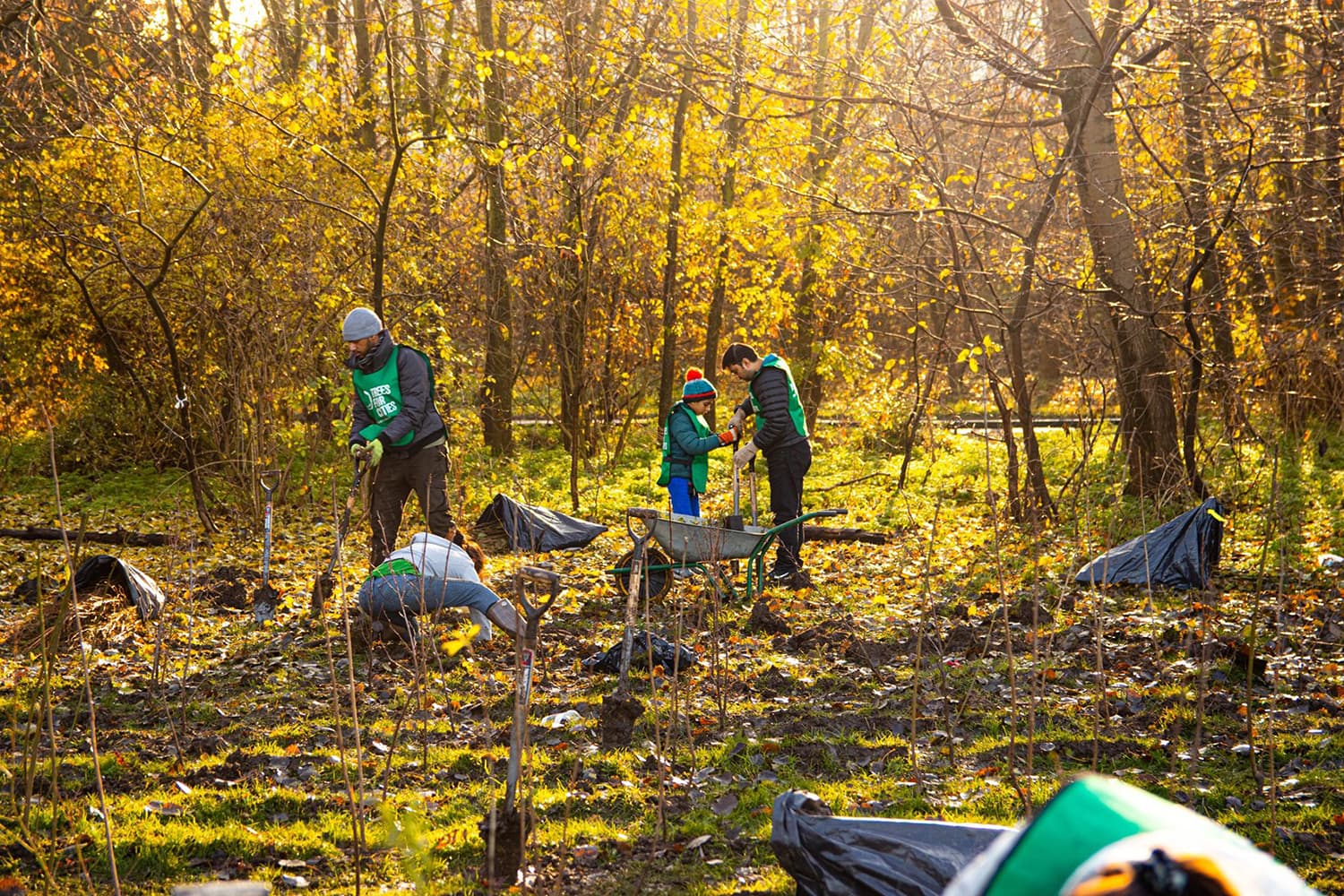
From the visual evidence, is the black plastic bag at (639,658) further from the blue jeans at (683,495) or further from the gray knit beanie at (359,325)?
the gray knit beanie at (359,325)

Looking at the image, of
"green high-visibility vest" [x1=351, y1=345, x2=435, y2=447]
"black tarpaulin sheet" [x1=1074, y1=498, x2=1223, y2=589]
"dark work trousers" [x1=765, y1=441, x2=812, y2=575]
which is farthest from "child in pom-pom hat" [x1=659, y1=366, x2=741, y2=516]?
"black tarpaulin sheet" [x1=1074, y1=498, x2=1223, y2=589]

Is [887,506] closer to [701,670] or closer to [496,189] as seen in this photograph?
[496,189]

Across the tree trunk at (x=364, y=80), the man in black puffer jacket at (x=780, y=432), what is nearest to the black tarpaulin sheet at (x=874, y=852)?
the man in black puffer jacket at (x=780, y=432)

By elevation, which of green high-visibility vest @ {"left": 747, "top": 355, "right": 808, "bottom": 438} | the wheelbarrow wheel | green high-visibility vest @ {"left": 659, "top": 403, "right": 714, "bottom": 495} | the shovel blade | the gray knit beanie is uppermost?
the gray knit beanie

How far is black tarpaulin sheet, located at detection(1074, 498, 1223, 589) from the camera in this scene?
295 inches

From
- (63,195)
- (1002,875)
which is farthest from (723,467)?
(1002,875)

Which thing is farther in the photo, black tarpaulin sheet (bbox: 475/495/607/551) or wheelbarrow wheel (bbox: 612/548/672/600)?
black tarpaulin sheet (bbox: 475/495/607/551)

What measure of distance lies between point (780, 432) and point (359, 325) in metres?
3.01

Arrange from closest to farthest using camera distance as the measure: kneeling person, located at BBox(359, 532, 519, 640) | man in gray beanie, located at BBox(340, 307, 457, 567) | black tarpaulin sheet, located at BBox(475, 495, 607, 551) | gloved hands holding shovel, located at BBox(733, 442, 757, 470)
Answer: kneeling person, located at BBox(359, 532, 519, 640) < man in gray beanie, located at BBox(340, 307, 457, 567) < gloved hands holding shovel, located at BBox(733, 442, 757, 470) < black tarpaulin sheet, located at BBox(475, 495, 607, 551)

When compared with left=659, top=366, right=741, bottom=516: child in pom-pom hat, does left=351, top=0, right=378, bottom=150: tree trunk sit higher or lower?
higher

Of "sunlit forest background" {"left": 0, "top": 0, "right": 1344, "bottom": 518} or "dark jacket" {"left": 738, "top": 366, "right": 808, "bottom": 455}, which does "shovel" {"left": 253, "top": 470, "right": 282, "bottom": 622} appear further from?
"dark jacket" {"left": 738, "top": 366, "right": 808, "bottom": 455}

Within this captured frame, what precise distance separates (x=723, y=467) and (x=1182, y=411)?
5265 millimetres

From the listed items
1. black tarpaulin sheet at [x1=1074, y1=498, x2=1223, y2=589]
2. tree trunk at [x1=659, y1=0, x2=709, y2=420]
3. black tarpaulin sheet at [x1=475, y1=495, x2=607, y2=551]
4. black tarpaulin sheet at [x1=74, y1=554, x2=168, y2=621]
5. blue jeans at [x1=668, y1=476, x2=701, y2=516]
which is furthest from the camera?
tree trunk at [x1=659, y1=0, x2=709, y2=420]

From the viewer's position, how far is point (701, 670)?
607cm
